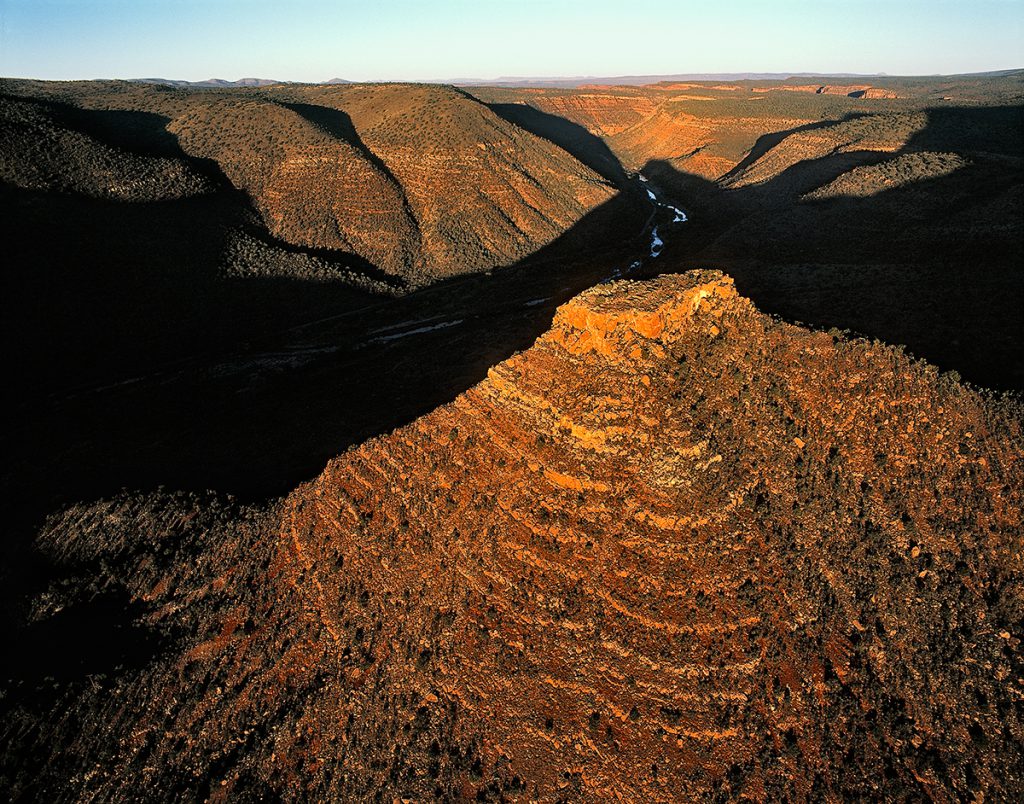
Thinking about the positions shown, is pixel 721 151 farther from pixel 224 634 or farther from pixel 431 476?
pixel 224 634

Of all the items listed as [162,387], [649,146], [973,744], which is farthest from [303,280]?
[649,146]

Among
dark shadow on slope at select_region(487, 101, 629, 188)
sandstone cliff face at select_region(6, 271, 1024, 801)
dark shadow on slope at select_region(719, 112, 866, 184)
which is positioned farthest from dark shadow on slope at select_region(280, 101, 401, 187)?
sandstone cliff face at select_region(6, 271, 1024, 801)

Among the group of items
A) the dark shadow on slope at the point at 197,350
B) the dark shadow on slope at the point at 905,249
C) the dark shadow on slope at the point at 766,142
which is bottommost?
the dark shadow on slope at the point at 197,350

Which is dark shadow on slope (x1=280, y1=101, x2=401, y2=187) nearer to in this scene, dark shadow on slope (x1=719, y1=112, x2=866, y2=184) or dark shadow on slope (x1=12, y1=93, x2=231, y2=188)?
dark shadow on slope (x1=12, y1=93, x2=231, y2=188)

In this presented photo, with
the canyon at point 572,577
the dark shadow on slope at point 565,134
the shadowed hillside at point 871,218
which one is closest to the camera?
the canyon at point 572,577

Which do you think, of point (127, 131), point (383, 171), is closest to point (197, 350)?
point (383, 171)

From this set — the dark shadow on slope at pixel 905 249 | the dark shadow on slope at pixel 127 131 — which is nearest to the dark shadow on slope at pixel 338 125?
the dark shadow on slope at pixel 127 131

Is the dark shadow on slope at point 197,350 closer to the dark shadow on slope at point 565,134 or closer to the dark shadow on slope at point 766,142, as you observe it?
the dark shadow on slope at point 766,142
